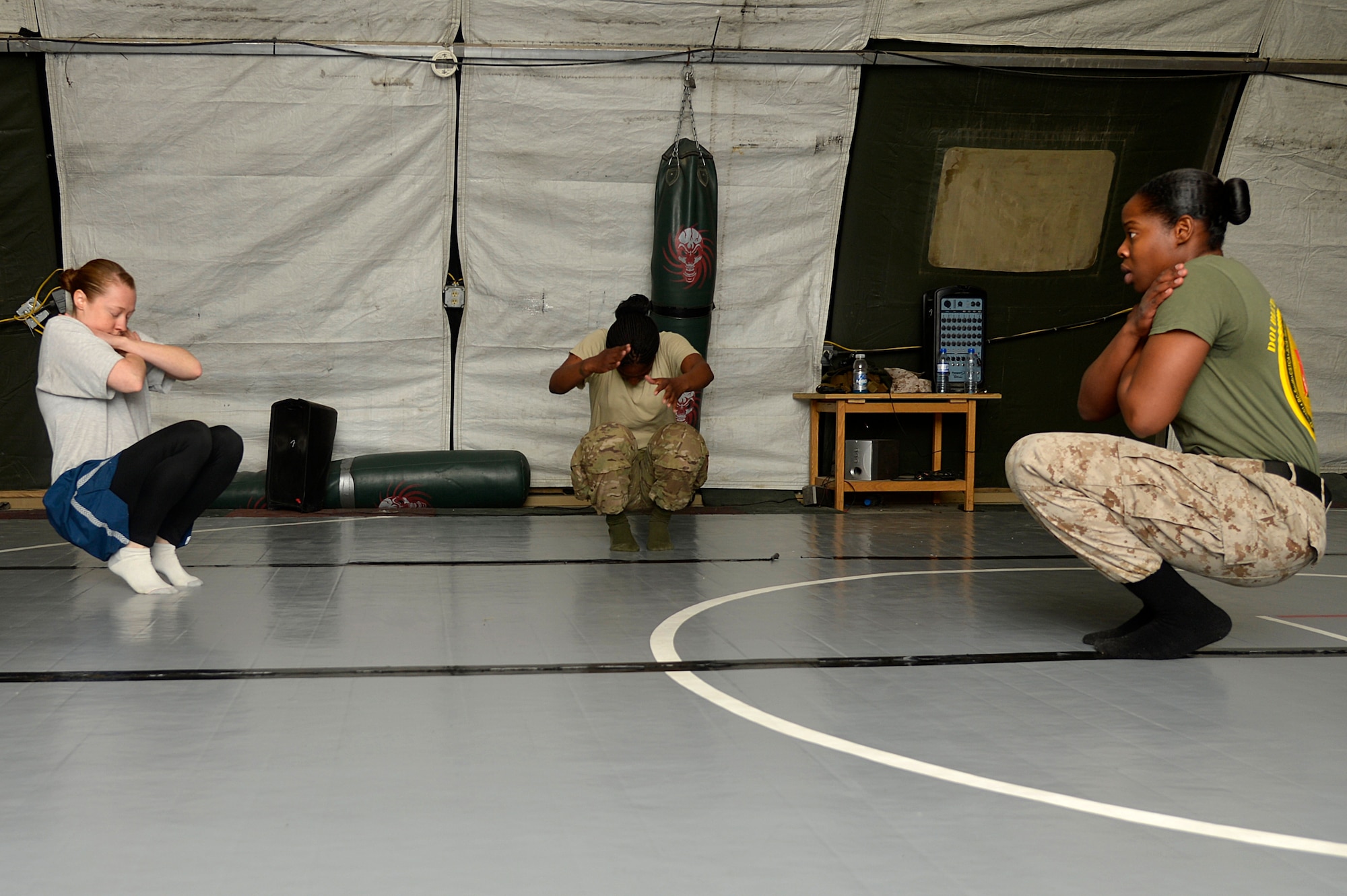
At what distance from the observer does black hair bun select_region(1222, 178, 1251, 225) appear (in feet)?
6.84

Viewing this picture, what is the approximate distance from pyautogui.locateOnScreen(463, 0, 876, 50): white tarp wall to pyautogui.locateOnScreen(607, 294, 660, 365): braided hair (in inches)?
81.7

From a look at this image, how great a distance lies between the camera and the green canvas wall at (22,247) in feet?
16.7

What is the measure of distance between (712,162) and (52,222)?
3.17 m

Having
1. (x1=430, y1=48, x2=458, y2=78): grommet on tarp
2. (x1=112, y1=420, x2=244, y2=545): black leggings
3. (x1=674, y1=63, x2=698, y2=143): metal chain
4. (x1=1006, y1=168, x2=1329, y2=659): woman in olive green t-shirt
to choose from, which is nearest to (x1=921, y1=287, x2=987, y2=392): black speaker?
(x1=674, y1=63, x2=698, y2=143): metal chain

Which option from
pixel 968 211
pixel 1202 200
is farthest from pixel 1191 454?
pixel 968 211

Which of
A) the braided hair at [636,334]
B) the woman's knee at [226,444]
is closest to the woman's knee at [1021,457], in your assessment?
the braided hair at [636,334]

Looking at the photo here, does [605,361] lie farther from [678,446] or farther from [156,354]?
[156,354]

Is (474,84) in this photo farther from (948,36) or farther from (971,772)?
(971,772)

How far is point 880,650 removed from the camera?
2197mm

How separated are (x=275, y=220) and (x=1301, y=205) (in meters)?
5.29

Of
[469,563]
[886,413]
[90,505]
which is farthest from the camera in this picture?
[886,413]

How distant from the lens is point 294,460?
504cm

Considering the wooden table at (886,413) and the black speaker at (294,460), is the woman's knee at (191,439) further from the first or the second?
the wooden table at (886,413)

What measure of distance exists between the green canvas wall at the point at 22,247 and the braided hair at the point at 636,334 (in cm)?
312
